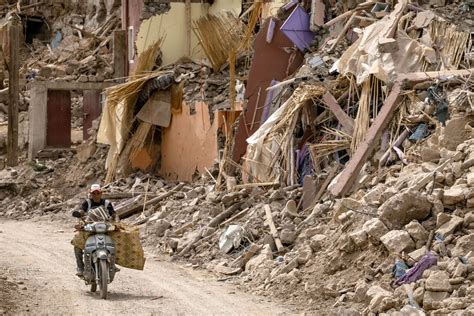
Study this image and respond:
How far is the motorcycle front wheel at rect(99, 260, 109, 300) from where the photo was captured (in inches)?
568

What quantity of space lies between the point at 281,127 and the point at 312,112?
0.62 meters

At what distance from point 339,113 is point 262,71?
13.1 feet

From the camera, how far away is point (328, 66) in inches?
838

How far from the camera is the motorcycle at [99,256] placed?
1451 cm

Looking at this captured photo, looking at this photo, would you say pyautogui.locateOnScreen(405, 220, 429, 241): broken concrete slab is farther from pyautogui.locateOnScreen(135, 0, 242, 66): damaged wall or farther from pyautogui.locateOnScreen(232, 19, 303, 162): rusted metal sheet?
pyautogui.locateOnScreen(135, 0, 242, 66): damaged wall

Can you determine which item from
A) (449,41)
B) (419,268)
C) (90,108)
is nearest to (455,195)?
(419,268)

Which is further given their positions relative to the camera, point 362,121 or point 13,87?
point 13,87

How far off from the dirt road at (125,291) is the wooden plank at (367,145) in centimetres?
240

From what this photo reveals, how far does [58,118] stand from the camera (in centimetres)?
3319

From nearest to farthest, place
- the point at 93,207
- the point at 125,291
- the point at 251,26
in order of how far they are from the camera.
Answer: the point at 93,207
the point at 125,291
the point at 251,26

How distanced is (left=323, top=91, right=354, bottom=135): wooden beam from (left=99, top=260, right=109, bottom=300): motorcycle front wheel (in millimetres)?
5915

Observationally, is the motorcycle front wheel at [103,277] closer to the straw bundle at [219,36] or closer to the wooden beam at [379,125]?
the wooden beam at [379,125]

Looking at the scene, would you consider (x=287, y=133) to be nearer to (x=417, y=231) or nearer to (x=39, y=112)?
(x=417, y=231)

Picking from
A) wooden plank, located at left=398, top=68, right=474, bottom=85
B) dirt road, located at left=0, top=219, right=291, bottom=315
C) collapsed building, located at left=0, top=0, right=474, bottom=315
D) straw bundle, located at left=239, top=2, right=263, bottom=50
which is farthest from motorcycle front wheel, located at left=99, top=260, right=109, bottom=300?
straw bundle, located at left=239, top=2, right=263, bottom=50
